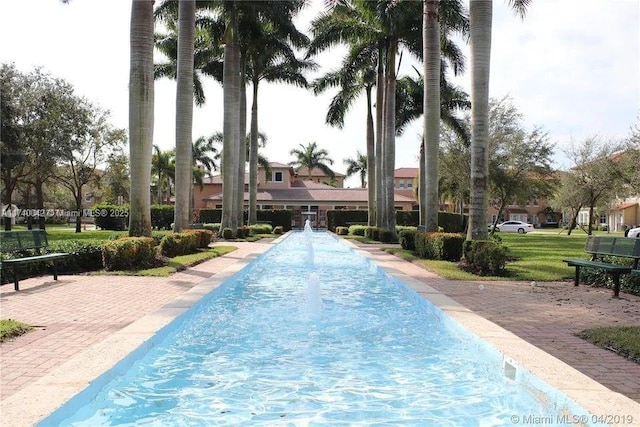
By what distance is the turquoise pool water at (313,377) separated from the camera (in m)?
4.36

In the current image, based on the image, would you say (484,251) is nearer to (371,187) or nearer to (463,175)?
(463,175)

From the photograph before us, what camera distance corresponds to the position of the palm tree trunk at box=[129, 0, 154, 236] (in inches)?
563

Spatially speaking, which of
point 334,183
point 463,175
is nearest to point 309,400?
point 463,175

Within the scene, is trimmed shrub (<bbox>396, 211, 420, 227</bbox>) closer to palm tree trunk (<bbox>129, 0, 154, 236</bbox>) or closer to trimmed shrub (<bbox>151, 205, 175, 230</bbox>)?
trimmed shrub (<bbox>151, 205, 175, 230</bbox>)

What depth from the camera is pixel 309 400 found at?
188 inches

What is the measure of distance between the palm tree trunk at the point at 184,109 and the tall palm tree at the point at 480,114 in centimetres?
1045

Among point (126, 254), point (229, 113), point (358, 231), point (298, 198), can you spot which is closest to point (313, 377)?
point (126, 254)

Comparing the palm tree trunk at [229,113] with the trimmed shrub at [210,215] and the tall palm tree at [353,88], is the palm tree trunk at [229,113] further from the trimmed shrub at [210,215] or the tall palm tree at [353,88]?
the trimmed shrub at [210,215]

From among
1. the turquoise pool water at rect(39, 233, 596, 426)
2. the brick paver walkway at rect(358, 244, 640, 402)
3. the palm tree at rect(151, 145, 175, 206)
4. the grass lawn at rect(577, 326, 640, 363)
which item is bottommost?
the turquoise pool water at rect(39, 233, 596, 426)

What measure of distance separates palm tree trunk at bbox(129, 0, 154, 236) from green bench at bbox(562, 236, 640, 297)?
11.2m

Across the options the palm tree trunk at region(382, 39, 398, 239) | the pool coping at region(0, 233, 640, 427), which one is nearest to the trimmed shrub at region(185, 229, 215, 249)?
the palm tree trunk at region(382, 39, 398, 239)

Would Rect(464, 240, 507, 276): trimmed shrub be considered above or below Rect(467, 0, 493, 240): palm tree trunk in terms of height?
below

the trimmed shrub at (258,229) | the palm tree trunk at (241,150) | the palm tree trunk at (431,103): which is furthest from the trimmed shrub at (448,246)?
the trimmed shrub at (258,229)

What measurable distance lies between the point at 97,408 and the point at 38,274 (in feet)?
28.4
